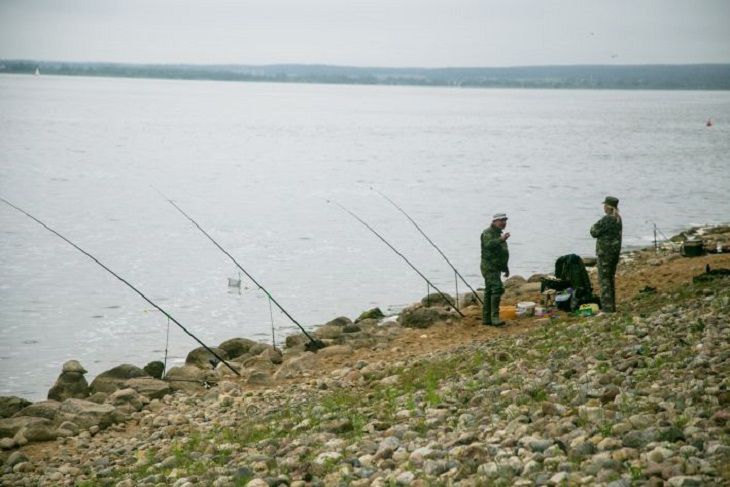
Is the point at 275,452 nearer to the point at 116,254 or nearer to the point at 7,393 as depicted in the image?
the point at 7,393

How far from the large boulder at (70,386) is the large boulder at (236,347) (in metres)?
2.49

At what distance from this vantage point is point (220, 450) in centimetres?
830

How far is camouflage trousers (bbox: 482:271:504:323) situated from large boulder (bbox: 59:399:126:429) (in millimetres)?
5423

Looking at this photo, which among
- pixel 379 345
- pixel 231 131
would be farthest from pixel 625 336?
pixel 231 131

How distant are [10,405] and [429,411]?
6.10 meters

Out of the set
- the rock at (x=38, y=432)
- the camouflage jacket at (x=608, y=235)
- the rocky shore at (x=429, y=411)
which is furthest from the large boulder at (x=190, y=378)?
the camouflage jacket at (x=608, y=235)

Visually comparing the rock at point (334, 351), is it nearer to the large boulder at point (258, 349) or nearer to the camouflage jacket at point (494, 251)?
the large boulder at point (258, 349)

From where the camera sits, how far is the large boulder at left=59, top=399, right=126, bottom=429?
413 inches

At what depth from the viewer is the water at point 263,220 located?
17500 millimetres

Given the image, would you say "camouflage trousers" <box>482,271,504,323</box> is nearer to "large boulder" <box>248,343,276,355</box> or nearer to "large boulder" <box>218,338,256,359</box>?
"large boulder" <box>248,343,276,355</box>

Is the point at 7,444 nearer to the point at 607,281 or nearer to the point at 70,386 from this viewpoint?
the point at 70,386

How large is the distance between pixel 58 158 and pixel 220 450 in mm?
44947

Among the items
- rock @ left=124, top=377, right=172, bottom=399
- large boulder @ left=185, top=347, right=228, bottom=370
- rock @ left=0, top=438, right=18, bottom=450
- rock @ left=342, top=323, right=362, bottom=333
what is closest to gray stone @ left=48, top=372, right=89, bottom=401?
rock @ left=124, top=377, right=172, bottom=399

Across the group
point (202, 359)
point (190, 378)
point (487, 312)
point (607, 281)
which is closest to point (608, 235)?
point (607, 281)
